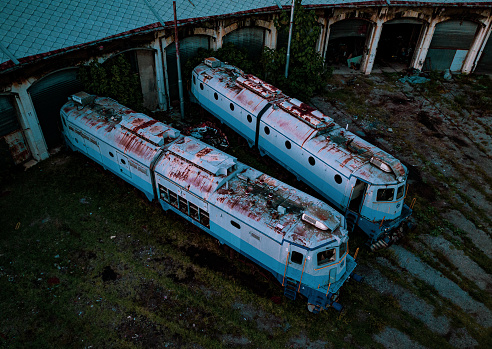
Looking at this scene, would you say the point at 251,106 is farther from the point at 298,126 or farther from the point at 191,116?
the point at 191,116

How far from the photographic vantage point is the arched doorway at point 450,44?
2805 centimetres

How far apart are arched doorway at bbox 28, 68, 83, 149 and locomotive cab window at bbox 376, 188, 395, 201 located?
52.2ft

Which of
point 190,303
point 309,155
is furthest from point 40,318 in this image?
point 309,155

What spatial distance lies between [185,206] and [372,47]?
72.2 ft

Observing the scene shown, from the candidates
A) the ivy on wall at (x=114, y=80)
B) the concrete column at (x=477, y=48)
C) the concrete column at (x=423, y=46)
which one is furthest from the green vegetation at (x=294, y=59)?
the concrete column at (x=477, y=48)

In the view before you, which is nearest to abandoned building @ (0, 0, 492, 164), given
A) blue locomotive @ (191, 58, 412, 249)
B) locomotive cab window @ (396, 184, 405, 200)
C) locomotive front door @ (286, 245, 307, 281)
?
blue locomotive @ (191, 58, 412, 249)

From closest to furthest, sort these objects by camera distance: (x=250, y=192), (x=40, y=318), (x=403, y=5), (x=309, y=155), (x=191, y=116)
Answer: (x=40, y=318) < (x=250, y=192) < (x=309, y=155) < (x=191, y=116) < (x=403, y=5)

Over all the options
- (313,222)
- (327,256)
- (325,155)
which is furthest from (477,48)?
(327,256)

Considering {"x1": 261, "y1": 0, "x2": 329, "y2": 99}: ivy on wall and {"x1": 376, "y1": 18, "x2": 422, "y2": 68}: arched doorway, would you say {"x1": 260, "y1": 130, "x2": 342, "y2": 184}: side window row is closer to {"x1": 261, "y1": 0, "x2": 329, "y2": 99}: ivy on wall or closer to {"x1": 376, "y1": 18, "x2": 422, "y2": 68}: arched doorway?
{"x1": 261, "y1": 0, "x2": 329, "y2": 99}: ivy on wall

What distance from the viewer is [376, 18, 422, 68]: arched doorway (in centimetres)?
3186

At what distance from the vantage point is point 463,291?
13773mm

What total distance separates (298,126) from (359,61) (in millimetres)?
17695

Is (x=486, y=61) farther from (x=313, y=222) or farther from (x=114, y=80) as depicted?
(x=114, y=80)

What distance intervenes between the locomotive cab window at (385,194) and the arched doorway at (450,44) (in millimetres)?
21050
